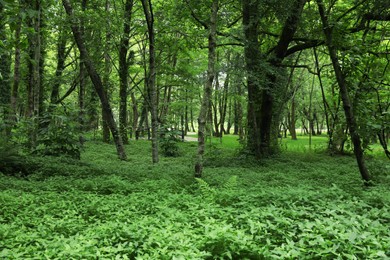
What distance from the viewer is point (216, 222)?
4250 mm

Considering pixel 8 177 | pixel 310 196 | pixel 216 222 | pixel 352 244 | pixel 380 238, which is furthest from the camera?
pixel 8 177

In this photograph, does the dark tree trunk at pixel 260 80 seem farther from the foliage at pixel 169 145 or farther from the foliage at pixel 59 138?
the foliage at pixel 59 138

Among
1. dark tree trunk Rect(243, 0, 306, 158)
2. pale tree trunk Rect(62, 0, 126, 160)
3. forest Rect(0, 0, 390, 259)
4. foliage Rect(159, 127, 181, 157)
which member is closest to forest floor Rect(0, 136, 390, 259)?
forest Rect(0, 0, 390, 259)

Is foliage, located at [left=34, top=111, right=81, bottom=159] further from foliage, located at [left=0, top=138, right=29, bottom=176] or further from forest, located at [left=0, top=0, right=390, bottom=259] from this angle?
foliage, located at [left=0, top=138, right=29, bottom=176]

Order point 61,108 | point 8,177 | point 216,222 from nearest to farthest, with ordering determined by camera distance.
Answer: point 216,222 → point 8,177 → point 61,108

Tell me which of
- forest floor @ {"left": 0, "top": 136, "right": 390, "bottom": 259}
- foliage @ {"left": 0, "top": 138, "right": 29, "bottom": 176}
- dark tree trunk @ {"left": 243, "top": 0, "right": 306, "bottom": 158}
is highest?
dark tree trunk @ {"left": 243, "top": 0, "right": 306, "bottom": 158}

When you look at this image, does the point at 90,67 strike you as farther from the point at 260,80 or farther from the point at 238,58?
the point at 260,80

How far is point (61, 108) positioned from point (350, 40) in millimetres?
9590

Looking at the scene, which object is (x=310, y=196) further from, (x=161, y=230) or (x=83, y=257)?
(x=83, y=257)

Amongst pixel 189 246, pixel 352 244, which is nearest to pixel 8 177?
pixel 189 246

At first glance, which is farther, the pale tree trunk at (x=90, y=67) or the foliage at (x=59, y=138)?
the foliage at (x=59, y=138)

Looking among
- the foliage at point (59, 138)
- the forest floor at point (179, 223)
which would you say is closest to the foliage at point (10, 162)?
the forest floor at point (179, 223)

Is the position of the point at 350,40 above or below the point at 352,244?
above

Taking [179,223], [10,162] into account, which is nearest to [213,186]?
[179,223]
